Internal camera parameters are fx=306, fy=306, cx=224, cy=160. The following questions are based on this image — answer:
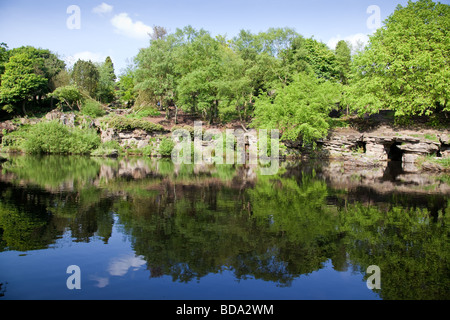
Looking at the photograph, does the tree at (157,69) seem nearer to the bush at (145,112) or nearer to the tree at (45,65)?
the bush at (145,112)

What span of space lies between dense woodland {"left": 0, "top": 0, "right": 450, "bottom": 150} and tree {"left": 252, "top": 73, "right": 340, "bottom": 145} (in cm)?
13

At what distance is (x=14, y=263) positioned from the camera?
723 centimetres

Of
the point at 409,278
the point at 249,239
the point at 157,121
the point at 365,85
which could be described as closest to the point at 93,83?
the point at 157,121

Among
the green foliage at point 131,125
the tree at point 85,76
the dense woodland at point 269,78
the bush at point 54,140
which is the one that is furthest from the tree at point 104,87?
the green foliage at point 131,125

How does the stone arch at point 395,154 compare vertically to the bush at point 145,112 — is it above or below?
below

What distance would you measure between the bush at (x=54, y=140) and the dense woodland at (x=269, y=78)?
6625 millimetres

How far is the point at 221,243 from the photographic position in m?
8.64

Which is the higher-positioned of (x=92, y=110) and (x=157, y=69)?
(x=157, y=69)

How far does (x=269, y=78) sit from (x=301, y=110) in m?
12.8

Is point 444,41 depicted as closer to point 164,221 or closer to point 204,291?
point 164,221

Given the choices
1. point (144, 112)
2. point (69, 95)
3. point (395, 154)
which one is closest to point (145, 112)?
point (144, 112)

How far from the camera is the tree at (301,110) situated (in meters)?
36.7

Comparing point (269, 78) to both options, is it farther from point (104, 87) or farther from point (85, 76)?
point (85, 76)
